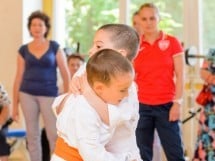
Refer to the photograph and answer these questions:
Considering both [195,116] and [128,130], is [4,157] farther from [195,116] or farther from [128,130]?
[128,130]

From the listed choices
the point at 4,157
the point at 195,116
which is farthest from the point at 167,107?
the point at 4,157

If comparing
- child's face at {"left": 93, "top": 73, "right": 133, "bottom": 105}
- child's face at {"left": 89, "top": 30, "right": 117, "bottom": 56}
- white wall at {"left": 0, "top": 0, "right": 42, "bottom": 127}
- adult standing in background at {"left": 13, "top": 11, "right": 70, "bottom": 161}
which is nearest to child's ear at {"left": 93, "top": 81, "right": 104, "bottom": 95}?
child's face at {"left": 93, "top": 73, "right": 133, "bottom": 105}

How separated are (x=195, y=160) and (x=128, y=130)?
2.20m

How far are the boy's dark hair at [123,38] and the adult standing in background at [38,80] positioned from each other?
2.65 meters

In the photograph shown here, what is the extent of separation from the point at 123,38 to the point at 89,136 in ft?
1.19

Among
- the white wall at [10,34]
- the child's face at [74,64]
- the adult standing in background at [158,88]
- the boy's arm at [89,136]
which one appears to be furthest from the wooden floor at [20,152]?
the boy's arm at [89,136]

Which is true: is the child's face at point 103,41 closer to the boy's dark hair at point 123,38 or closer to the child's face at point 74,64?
the boy's dark hair at point 123,38

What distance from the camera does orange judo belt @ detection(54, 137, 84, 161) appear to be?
151 cm

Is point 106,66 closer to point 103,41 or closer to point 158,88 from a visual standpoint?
point 103,41

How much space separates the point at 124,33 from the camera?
1.57 m

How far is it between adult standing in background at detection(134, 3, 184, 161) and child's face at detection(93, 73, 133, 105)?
179 cm

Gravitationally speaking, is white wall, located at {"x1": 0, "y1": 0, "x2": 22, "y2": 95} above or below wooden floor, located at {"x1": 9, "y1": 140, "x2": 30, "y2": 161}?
above

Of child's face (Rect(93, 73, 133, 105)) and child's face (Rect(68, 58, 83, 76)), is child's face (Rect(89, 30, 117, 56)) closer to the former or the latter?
child's face (Rect(93, 73, 133, 105))

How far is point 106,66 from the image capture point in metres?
1.40
